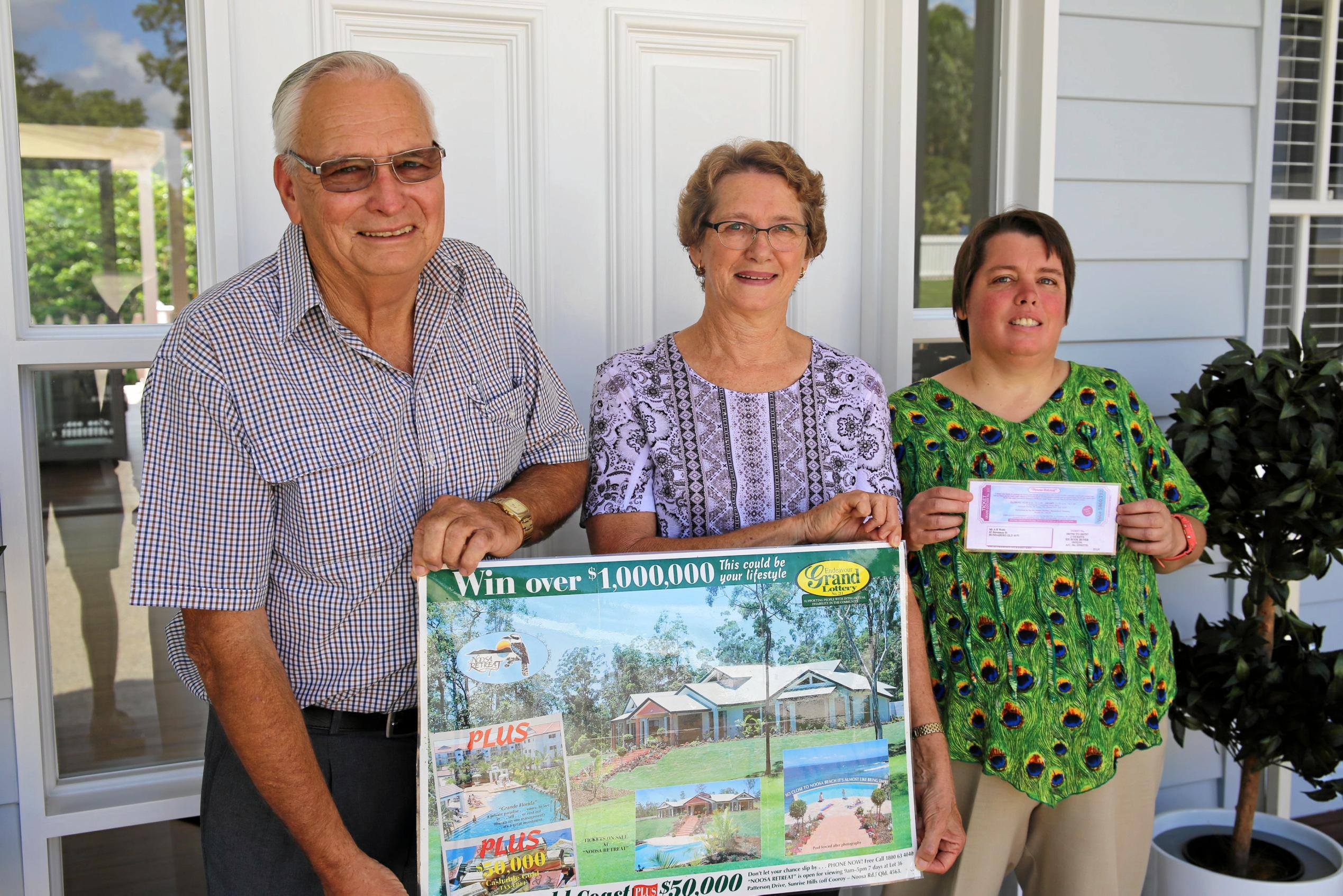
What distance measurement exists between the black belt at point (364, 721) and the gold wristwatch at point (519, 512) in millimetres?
333

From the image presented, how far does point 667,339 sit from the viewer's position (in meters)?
1.96

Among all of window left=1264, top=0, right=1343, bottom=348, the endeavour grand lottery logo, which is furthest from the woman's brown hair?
window left=1264, top=0, right=1343, bottom=348

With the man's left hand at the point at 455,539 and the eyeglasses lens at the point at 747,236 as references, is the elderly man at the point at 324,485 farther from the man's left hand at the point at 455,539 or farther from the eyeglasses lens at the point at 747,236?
the eyeglasses lens at the point at 747,236

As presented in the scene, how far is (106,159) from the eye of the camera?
85.7 inches

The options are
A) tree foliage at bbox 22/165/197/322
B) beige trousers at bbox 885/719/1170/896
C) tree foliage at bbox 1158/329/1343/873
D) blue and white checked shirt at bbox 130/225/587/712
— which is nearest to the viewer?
blue and white checked shirt at bbox 130/225/587/712

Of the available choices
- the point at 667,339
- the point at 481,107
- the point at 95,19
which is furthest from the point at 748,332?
the point at 95,19

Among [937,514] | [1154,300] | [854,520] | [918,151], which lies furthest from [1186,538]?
[918,151]

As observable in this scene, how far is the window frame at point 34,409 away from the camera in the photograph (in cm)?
204

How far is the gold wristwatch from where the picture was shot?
1.62 metres

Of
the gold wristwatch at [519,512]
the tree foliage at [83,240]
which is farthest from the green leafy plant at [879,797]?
the tree foliage at [83,240]

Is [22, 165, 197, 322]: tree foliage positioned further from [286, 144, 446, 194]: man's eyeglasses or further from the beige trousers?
the beige trousers

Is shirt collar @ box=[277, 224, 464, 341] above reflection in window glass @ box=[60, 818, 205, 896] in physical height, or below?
above

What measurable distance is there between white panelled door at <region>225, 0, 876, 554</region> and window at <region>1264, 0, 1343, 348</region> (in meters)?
1.74

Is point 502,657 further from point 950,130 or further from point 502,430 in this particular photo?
point 950,130
